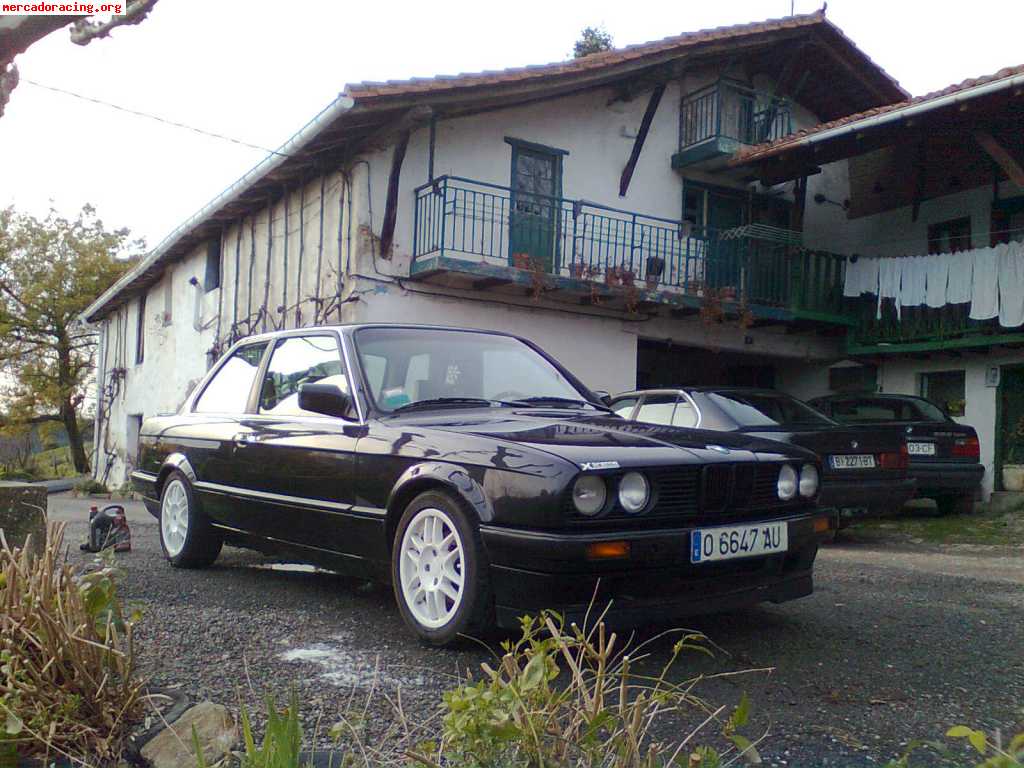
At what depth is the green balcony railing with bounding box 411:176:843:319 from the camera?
11.6 m

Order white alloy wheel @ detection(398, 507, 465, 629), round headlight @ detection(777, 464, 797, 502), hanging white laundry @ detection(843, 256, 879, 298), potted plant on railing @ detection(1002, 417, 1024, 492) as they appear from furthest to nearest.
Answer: hanging white laundry @ detection(843, 256, 879, 298), potted plant on railing @ detection(1002, 417, 1024, 492), round headlight @ detection(777, 464, 797, 502), white alloy wheel @ detection(398, 507, 465, 629)

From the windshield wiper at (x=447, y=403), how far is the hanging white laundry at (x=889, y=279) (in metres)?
11.3

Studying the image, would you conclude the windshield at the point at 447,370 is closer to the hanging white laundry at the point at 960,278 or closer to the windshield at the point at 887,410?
the windshield at the point at 887,410

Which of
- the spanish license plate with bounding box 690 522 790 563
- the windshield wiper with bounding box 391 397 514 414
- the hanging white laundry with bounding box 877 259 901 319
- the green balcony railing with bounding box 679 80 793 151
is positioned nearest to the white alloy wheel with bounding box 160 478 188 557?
the windshield wiper with bounding box 391 397 514 414

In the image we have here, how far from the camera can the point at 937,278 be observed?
13164 millimetres

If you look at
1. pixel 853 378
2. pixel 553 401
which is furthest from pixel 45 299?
pixel 553 401

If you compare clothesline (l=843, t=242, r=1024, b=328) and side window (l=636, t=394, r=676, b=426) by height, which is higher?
clothesline (l=843, t=242, r=1024, b=328)

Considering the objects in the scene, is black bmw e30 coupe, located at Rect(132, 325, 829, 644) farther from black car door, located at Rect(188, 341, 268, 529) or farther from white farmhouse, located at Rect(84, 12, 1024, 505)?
white farmhouse, located at Rect(84, 12, 1024, 505)

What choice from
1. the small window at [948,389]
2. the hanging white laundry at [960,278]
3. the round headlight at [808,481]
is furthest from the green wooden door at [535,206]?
the round headlight at [808,481]

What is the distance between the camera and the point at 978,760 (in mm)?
2404

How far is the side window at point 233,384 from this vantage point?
5262 millimetres

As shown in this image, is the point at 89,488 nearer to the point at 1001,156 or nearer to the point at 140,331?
the point at 140,331

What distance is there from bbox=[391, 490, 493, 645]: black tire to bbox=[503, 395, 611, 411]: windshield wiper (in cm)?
99

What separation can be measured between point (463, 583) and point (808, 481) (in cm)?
160
